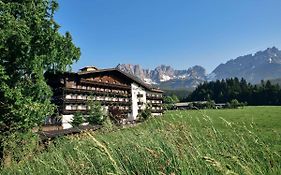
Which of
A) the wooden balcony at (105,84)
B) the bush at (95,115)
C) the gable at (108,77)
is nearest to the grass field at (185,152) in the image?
the bush at (95,115)

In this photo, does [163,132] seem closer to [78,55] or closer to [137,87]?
[78,55]

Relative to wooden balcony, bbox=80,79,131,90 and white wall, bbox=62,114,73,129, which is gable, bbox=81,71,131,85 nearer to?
wooden balcony, bbox=80,79,131,90

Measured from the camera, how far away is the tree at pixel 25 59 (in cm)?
1727

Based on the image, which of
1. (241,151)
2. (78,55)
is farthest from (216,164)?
(78,55)

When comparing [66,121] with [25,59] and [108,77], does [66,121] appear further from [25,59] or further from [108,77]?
[25,59]

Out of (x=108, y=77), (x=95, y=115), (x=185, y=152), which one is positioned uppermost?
(x=108, y=77)

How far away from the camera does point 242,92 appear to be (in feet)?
468

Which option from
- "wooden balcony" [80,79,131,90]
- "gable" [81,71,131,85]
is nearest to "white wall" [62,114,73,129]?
"wooden balcony" [80,79,131,90]

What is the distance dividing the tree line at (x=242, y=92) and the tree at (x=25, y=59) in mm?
95598

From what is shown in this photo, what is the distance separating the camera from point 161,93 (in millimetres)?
85438

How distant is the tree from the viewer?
680 inches

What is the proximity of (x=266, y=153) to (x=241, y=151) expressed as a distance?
0.55 m

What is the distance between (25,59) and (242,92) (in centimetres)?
13443

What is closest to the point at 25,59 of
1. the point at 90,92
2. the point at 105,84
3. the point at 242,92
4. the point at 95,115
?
the point at 95,115
